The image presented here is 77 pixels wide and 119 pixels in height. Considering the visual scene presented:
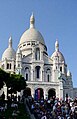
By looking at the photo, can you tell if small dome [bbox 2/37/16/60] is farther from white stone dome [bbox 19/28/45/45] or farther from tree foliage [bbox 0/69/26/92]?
tree foliage [bbox 0/69/26/92]

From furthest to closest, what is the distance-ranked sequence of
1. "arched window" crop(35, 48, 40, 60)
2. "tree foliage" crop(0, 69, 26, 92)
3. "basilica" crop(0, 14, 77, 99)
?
"arched window" crop(35, 48, 40, 60)
"basilica" crop(0, 14, 77, 99)
"tree foliage" crop(0, 69, 26, 92)

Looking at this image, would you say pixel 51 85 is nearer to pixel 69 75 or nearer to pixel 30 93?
pixel 30 93

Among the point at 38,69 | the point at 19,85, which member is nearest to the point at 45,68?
the point at 38,69

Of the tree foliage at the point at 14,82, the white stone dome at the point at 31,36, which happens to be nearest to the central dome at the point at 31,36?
the white stone dome at the point at 31,36

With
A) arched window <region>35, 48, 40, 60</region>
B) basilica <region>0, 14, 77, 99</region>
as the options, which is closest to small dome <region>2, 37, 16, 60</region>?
basilica <region>0, 14, 77, 99</region>

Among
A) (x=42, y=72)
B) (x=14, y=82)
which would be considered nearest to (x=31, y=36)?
(x=42, y=72)

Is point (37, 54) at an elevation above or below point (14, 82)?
above

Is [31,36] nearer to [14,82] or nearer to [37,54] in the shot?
[37,54]

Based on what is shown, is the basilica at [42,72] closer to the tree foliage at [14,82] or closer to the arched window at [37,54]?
the arched window at [37,54]

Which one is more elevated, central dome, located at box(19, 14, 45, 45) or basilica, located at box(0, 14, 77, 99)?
central dome, located at box(19, 14, 45, 45)

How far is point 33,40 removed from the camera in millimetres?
105938

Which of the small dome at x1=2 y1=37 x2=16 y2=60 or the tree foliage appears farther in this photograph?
the small dome at x1=2 y1=37 x2=16 y2=60

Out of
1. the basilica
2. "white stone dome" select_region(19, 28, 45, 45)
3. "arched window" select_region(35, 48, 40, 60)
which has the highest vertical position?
"white stone dome" select_region(19, 28, 45, 45)

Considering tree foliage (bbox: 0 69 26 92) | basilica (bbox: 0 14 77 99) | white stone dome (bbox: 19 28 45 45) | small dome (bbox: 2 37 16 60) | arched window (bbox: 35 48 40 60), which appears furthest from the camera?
white stone dome (bbox: 19 28 45 45)
